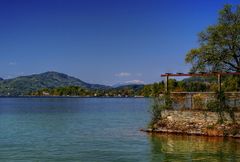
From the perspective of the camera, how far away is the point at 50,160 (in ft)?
71.7

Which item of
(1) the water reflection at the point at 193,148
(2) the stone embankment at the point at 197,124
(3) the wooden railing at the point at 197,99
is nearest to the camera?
(1) the water reflection at the point at 193,148

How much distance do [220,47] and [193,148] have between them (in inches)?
504

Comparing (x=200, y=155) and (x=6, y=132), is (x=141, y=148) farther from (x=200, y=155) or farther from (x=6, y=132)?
(x=6, y=132)

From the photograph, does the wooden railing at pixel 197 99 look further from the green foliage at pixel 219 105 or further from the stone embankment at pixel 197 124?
the stone embankment at pixel 197 124

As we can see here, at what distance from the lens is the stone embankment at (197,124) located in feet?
97.2

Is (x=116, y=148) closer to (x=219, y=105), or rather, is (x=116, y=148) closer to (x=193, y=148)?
(x=193, y=148)

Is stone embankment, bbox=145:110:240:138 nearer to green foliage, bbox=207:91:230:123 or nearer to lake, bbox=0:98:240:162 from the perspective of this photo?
green foliage, bbox=207:91:230:123

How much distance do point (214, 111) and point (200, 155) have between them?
7.81m

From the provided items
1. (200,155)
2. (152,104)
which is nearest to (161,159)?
(200,155)

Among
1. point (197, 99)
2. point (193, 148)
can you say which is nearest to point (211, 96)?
point (197, 99)

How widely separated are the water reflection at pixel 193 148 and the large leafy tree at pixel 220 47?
8190mm

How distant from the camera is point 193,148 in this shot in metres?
25.3

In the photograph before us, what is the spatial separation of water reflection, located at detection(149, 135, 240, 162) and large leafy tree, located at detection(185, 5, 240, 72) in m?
8.19

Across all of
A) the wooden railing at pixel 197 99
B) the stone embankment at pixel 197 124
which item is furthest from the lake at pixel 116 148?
the wooden railing at pixel 197 99
